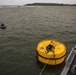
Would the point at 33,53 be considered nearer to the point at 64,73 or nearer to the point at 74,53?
the point at 74,53

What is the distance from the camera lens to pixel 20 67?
13844 millimetres

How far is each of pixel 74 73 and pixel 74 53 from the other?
2277mm

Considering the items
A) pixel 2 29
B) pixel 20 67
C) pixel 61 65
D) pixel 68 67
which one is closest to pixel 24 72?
pixel 20 67

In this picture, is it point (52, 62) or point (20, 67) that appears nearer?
point (52, 62)

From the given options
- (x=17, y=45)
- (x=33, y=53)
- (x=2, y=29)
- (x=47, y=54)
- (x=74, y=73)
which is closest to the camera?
(x=74, y=73)

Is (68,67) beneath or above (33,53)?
above

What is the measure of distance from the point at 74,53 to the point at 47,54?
2.21 meters

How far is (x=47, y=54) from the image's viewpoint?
495 inches

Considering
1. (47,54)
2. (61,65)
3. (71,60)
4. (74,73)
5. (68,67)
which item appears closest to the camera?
(74,73)

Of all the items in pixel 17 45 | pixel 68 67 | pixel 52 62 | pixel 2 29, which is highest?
pixel 68 67

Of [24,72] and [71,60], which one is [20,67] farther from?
[71,60]

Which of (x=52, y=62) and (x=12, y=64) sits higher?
(x=52, y=62)

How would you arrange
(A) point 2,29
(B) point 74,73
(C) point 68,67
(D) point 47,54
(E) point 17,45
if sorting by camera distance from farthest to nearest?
(A) point 2,29 → (E) point 17,45 → (D) point 47,54 → (C) point 68,67 → (B) point 74,73

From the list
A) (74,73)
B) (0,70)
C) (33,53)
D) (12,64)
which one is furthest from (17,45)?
(74,73)
